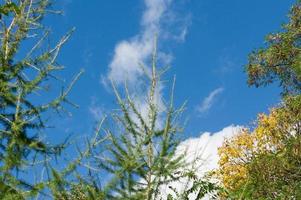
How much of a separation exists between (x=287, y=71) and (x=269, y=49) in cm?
123

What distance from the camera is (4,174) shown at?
7.79 meters


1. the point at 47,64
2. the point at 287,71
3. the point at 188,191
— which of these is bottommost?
the point at 188,191

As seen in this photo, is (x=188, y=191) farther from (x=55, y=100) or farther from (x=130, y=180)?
(x=55, y=100)

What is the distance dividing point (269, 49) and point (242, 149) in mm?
10902

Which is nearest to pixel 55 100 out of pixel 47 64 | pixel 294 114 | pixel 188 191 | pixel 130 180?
pixel 47 64

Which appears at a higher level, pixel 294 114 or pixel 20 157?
pixel 294 114

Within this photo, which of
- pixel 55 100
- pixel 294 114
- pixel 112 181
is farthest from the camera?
pixel 294 114

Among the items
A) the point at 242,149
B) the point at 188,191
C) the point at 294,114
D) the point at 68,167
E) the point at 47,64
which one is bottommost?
the point at 188,191

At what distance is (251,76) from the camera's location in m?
22.1

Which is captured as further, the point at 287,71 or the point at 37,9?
the point at 287,71

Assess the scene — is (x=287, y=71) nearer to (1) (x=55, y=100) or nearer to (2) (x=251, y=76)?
(2) (x=251, y=76)

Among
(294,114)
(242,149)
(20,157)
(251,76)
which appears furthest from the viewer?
(242,149)

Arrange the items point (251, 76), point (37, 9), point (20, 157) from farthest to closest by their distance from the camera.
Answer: point (251, 76), point (37, 9), point (20, 157)

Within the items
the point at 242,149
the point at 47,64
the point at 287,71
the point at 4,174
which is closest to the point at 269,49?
the point at 287,71
